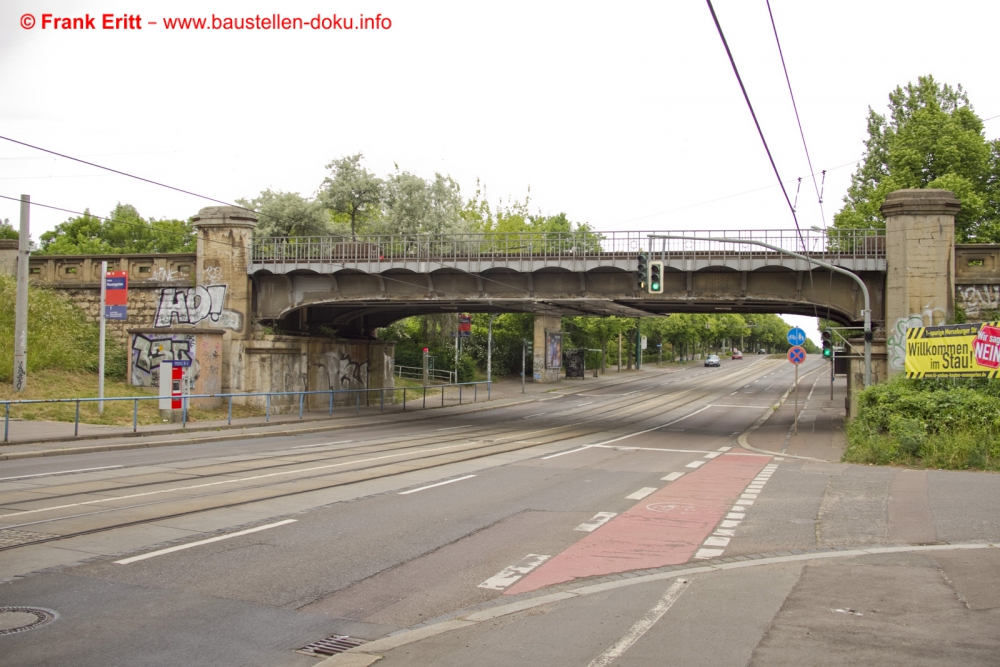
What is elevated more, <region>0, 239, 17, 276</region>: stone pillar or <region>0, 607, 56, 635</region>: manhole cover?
<region>0, 239, 17, 276</region>: stone pillar

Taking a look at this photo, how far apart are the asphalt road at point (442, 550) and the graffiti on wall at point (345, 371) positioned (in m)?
17.6

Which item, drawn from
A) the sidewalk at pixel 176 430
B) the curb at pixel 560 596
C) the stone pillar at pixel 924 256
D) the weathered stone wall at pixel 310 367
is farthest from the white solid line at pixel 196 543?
the weathered stone wall at pixel 310 367

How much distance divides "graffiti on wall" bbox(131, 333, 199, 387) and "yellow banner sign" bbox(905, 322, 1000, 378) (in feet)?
75.6

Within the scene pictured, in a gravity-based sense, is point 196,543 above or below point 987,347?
below

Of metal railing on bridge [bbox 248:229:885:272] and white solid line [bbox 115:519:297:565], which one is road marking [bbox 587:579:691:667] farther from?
metal railing on bridge [bbox 248:229:885:272]

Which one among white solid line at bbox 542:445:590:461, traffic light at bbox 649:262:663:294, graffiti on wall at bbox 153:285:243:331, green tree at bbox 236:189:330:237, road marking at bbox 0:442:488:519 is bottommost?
white solid line at bbox 542:445:590:461

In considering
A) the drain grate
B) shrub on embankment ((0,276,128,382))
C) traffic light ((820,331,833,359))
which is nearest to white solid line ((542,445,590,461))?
traffic light ((820,331,833,359))

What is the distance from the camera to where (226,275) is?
103 feet

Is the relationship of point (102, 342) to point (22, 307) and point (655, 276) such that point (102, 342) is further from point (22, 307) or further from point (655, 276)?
point (655, 276)

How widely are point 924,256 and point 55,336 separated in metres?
29.4

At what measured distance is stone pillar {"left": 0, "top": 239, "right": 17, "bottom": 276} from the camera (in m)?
33.0

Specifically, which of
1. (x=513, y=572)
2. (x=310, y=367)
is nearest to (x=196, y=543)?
(x=513, y=572)

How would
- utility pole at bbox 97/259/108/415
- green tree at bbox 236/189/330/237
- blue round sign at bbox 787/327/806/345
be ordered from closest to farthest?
utility pole at bbox 97/259/108/415 → blue round sign at bbox 787/327/806/345 → green tree at bbox 236/189/330/237

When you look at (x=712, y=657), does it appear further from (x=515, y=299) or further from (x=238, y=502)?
(x=515, y=299)
